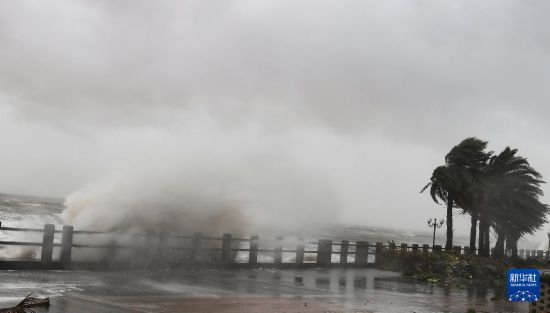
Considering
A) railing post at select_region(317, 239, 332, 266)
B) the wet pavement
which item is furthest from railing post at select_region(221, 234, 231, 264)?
railing post at select_region(317, 239, 332, 266)

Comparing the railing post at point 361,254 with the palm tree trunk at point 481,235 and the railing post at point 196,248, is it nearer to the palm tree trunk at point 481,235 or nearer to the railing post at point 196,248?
the railing post at point 196,248

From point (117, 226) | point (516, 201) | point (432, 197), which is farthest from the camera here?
point (516, 201)

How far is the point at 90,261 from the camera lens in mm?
17484

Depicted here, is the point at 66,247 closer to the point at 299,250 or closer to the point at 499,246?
the point at 299,250

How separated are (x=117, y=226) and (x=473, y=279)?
15430mm

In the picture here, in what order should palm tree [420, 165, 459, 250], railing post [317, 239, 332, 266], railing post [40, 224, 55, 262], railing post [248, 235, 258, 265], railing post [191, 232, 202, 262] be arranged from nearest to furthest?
1. railing post [40, 224, 55, 262]
2. railing post [191, 232, 202, 262]
3. railing post [248, 235, 258, 265]
4. railing post [317, 239, 332, 266]
5. palm tree [420, 165, 459, 250]

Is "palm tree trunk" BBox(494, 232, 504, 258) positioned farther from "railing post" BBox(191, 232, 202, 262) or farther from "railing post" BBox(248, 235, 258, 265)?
"railing post" BBox(191, 232, 202, 262)

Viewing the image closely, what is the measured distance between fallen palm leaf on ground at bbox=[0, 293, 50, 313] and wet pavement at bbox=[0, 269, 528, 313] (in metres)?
0.20

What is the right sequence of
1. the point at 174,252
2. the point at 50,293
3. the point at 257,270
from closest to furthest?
the point at 50,293
the point at 174,252
the point at 257,270

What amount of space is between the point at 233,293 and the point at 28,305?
5.58 meters

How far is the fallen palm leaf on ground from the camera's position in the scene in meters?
9.23

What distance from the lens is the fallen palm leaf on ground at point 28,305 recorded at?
9234 mm

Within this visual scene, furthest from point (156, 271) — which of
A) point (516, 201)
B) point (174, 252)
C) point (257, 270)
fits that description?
point (516, 201)

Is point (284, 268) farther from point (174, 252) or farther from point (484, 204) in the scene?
point (484, 204)
